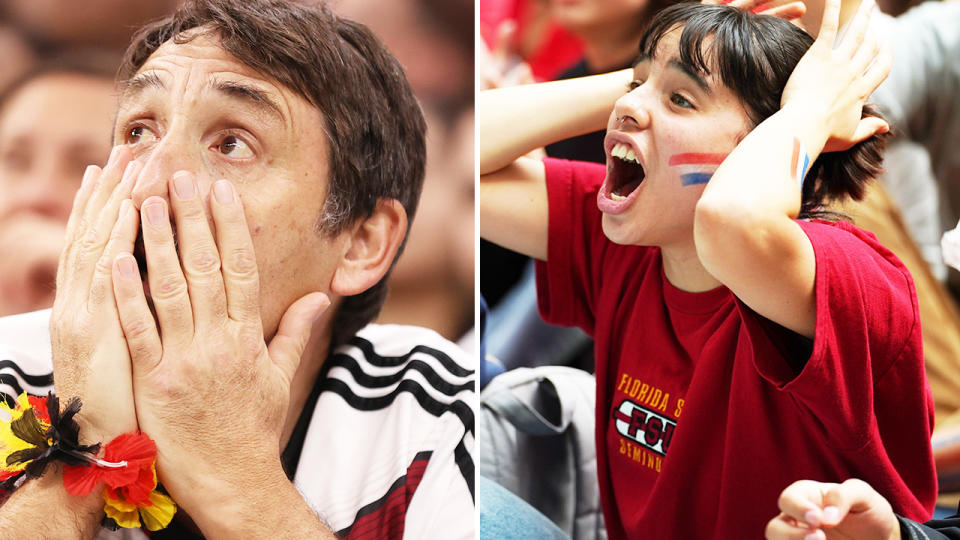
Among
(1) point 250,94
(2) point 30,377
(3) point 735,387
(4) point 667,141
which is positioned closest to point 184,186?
(1) point 250,94

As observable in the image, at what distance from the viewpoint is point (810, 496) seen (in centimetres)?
93

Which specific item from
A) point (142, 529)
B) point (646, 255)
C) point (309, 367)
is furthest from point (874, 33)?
point (142, 529)

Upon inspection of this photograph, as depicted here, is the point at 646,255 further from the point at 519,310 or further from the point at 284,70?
the point at 284,70

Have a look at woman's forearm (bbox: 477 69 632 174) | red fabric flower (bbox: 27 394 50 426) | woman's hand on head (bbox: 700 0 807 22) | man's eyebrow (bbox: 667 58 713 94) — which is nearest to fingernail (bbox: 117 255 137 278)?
red fabric flower (bbox: 27 394 50 426)

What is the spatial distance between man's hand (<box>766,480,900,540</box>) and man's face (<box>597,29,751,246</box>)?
0.37m

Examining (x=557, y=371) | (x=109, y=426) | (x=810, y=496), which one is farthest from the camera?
(x=557, y=371)

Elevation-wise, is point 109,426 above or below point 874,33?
below

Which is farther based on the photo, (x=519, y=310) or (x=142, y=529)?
(x=519, y=310)

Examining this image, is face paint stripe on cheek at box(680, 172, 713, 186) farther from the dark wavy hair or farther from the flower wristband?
the flower wristband

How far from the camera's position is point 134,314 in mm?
1087

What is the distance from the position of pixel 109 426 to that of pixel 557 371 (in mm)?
693

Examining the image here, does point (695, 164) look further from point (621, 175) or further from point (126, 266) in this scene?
point (126, 266)

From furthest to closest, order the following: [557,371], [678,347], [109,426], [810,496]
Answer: [557,371], [678,347], [109,426], [810,496]

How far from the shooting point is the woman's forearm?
1.30m
